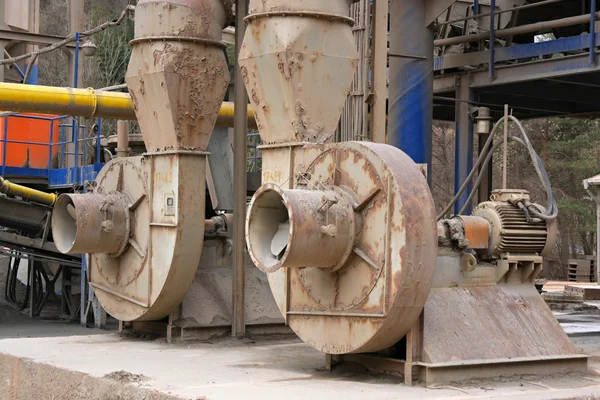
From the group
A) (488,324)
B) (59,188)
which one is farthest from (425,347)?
(59,188)

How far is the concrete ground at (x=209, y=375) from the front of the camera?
7750 millimetres

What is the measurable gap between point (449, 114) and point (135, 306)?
11694mm

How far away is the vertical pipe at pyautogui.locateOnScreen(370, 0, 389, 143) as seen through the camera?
10555 millimetres

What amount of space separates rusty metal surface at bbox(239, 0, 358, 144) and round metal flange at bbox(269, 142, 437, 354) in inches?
36.1

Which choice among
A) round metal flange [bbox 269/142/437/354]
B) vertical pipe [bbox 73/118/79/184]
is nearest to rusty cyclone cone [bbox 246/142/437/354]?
round metal flange [bbox 269/142/437/354]

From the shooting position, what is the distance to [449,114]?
21.7 m

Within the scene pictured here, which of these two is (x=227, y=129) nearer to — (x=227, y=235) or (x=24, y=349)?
(x=227, y=235)

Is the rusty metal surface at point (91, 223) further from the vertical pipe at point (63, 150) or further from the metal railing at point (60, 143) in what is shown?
the vertical pipe at point (63, 150)

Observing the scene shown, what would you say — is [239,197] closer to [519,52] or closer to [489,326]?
[489,326]

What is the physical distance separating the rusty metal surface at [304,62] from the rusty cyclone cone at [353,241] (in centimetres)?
94

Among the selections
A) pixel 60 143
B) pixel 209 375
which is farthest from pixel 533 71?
pixel 209 375

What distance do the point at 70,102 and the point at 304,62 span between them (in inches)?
231

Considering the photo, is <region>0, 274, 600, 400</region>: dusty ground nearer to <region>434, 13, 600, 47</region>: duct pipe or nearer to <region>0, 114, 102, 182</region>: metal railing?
<region>434, 13, 600, 47</region>: duct pipe

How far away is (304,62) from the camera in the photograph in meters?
9.64
